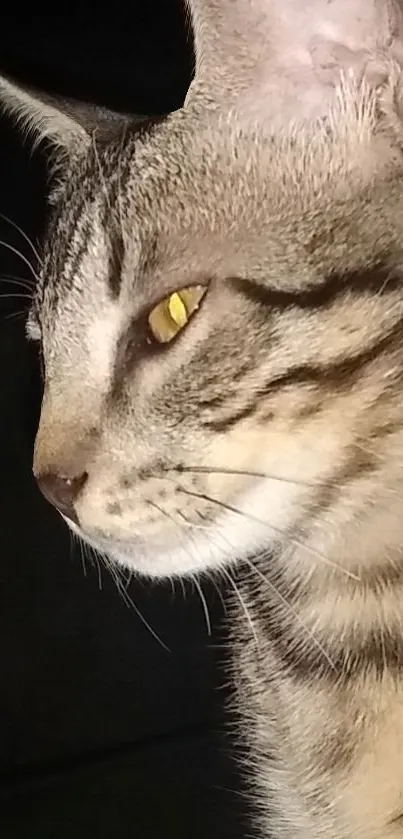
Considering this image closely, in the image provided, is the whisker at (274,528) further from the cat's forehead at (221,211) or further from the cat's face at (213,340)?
the cat's forehead at (221,211)

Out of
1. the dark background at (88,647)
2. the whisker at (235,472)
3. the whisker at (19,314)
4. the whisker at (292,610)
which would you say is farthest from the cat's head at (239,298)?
the dark background at (88,647)

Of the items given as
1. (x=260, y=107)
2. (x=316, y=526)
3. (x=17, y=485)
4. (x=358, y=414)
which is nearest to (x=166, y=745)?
(x=17, y=485)

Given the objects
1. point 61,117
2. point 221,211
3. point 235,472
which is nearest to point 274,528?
point 235,472

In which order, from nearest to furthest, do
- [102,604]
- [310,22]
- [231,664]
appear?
[310,22], [231,664], [102,604]

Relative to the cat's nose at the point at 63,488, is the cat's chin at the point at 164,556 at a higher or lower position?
lower

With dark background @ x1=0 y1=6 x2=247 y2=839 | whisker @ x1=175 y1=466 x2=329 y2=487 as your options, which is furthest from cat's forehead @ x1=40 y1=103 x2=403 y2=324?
dark background @ x1=0 y1=6 x2=247 y2=839

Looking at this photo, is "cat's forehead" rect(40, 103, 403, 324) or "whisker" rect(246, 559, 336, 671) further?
"whisker" rect(246, 559, 336, 671)

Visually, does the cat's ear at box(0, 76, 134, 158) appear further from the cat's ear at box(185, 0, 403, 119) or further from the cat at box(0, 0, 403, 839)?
the cat's ear at box(185, 0, 403, 119)

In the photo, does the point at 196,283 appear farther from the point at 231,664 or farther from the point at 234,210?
the point at 231,664
